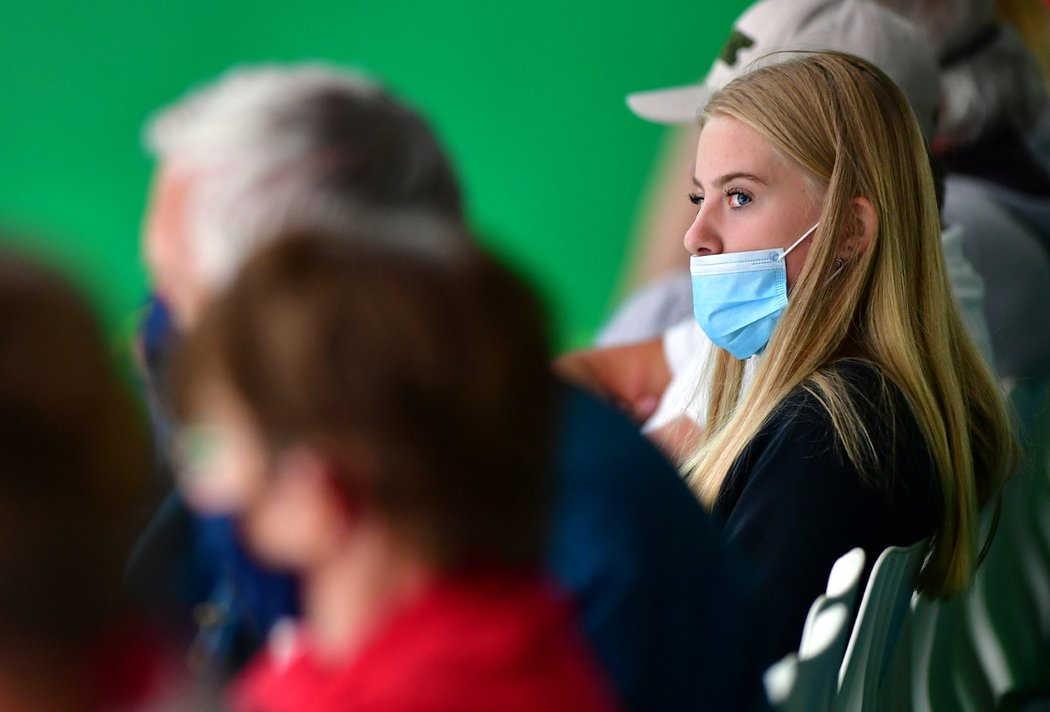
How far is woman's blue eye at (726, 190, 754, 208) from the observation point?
1772mm

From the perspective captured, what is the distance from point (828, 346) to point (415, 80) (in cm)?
343

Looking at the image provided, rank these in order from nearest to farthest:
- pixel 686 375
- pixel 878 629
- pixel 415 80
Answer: pixel 878 629 < pixel 686 375 < pixel 415 80

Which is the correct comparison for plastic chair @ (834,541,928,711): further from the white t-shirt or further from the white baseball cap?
the white baseball cap

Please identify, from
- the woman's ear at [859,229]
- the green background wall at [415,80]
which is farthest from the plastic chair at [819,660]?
the green background wall at [415,80]

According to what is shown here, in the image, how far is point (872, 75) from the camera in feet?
5.67

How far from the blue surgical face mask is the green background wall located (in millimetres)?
2852

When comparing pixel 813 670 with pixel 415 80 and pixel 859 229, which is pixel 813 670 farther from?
pixel 415 80

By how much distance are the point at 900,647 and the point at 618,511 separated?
0.75 m

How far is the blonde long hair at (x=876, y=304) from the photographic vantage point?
1562mm

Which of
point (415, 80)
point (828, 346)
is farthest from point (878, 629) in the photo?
point (415, 80)

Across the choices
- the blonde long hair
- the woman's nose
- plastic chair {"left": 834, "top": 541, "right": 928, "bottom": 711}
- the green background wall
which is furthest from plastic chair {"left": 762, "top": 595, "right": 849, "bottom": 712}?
Answer: the green background wall

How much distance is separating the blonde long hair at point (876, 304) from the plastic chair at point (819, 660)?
0.41m

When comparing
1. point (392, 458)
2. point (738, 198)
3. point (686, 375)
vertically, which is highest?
point (392, 458)

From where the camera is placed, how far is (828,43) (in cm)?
217
